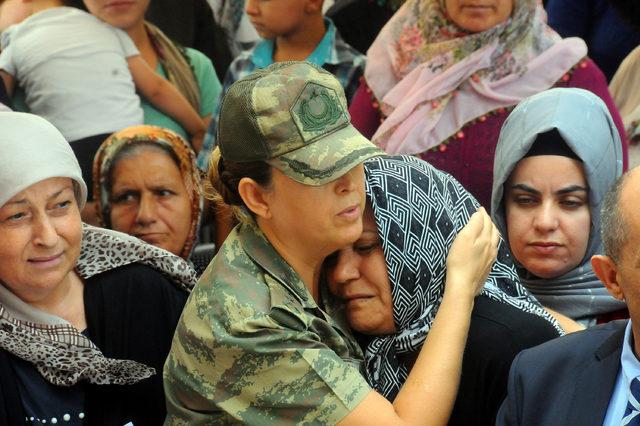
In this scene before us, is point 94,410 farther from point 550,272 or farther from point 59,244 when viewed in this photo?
point 550,272

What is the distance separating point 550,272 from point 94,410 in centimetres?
126

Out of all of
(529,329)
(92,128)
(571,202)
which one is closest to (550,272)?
(571,202)

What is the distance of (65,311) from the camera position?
3.12 metres

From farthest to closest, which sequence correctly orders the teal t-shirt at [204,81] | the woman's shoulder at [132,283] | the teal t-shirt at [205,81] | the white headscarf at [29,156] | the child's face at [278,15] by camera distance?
1. the teal t-shirt at [205,81]
2. the teal t-shirt at [204,81]
3. the child's face at [278,15]
4. the woman's shoulder at [132,283]
5. the white headscarf at [29,156]

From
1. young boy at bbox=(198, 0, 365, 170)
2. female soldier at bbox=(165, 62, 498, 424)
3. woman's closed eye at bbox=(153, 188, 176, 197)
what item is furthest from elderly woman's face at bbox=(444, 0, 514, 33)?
female soldier at bbox=(165, 62, 498, 424)

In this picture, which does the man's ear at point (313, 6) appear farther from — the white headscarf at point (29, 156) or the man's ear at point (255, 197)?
the man's ear at point (255, 197)

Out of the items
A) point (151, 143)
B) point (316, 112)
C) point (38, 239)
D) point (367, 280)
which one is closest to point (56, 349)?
point (38, 239)

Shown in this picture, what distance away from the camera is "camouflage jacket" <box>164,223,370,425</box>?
2502 mm

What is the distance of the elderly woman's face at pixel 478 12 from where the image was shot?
3.91 m

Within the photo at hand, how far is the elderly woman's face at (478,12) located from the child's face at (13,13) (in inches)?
63.8

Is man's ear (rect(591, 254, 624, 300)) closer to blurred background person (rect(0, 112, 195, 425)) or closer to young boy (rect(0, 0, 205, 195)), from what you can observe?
blurred background person (rect(0, 112, 195, 425))

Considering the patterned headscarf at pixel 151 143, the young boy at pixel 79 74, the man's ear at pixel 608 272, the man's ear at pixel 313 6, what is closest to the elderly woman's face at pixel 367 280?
the man's ear at pixel 608 272

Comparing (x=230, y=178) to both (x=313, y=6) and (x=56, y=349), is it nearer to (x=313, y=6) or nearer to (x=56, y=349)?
(x=56, y=349)

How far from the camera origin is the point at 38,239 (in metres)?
2.99
